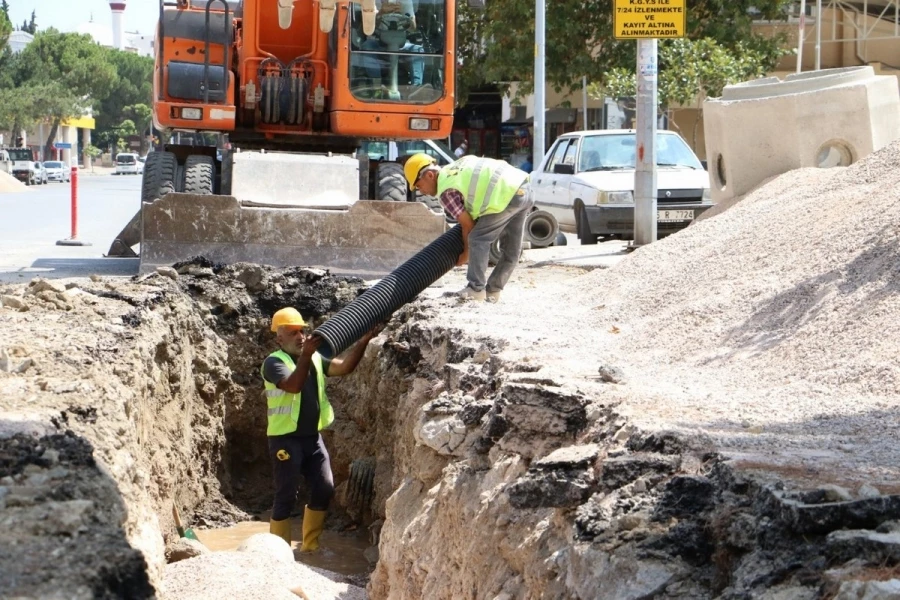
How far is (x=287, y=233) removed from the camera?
36.5 ft

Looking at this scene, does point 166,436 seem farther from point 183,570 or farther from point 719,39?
point 719,39

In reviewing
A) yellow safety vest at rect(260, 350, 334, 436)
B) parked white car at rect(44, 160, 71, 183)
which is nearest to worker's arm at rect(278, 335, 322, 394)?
yellow safety vest at rect(260, 350, 334, 436)

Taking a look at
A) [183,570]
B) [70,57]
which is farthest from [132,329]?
[70,57]

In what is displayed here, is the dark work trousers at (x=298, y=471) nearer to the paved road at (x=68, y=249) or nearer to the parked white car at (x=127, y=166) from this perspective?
the paved road at (x=68, y=249)

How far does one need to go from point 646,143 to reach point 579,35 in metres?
Result: 12.8

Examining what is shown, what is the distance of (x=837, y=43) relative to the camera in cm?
2991

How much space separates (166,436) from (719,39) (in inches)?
760

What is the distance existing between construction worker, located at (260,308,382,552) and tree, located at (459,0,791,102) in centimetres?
1724

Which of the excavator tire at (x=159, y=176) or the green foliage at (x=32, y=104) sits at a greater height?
the green foliage at (x=32, y=104)

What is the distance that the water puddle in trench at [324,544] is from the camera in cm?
905

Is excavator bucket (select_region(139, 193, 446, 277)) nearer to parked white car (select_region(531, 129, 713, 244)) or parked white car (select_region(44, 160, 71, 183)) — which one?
parked white car (select_region(531, 129, 713, 244))

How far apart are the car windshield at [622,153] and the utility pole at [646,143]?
279 cm

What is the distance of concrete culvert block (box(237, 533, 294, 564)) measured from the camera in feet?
25.4

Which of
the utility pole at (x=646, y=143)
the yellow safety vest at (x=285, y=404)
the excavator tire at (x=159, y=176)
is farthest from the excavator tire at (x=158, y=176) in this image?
the utility pole at (x=646, y=143)
